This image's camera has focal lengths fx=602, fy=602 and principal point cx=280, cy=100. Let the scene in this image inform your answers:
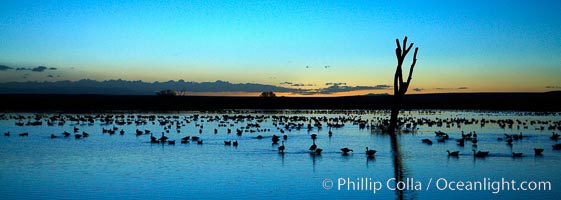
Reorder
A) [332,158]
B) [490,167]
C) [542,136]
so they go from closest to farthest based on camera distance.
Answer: [490,167] < [332,158] < [542,136]

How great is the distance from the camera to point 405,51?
34875 mm

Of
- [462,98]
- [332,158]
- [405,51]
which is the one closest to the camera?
[332,158]

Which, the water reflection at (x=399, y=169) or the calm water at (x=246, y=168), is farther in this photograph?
the calm water at (x=246, y=168)

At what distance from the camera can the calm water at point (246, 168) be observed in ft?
44.2

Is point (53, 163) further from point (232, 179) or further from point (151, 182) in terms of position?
point (232, 179)

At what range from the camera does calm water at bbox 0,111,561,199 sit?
530 inches

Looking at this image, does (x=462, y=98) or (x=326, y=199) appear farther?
(x=462, y=98)

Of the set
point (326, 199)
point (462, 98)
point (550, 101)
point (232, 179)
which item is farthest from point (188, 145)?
point (462, 98)

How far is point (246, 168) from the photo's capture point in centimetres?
1750

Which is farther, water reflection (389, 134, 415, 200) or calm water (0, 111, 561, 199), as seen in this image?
calm water (0, 111, 561, 199)

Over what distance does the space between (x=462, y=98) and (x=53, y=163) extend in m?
114

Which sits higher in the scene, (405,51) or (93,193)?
(405,51)

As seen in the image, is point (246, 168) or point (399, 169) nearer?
point (399, 169)

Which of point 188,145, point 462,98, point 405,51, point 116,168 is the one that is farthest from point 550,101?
point 116,168
